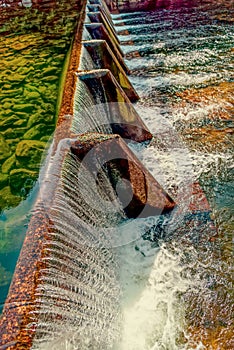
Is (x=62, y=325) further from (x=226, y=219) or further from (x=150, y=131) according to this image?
(x=150, y=131)

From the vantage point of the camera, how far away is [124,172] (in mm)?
3775

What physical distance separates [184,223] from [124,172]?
3.30 ft

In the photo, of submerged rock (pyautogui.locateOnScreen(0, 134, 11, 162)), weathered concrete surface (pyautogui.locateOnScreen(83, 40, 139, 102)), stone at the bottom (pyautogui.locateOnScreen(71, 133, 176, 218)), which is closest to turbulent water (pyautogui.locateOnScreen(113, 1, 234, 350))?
stone at the bottom (pyautogui.locateOnScreen(71, 133, 176, 218))

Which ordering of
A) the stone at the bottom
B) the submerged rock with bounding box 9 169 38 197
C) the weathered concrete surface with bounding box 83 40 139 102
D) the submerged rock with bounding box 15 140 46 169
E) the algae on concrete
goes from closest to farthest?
the stone at the bottom, the submerged rock with bounding box 9 169 38 197, the algae on concrete, the submerged rock with bounding box 15 140 46 169, the weathered concrete surface with bounding box 83 40 139 102

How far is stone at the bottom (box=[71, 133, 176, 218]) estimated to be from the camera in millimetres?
3412

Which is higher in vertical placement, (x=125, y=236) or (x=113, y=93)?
(x=113, y=93)

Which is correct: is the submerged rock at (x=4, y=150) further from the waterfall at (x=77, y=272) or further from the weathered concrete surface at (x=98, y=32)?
the weathered concrete surface at (x=98, y=32)

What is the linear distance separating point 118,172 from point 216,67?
5330mm

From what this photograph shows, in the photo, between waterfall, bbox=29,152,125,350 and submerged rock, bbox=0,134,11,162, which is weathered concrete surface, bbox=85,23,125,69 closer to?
submerged rock, bbox=0,134,11,162

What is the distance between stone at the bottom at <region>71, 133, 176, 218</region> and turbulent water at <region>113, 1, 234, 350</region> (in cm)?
21

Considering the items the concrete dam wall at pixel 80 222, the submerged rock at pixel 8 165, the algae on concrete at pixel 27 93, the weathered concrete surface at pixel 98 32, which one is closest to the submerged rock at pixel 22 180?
the algae on concrete at pixel 27 93

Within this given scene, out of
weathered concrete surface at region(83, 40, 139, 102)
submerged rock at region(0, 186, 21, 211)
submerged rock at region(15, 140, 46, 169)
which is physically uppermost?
weathered concrete surface at region(83, 40, 139, 102)

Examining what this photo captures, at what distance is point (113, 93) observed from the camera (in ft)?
16.7

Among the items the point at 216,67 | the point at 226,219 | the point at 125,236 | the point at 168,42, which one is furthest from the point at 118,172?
the point at 168,42
